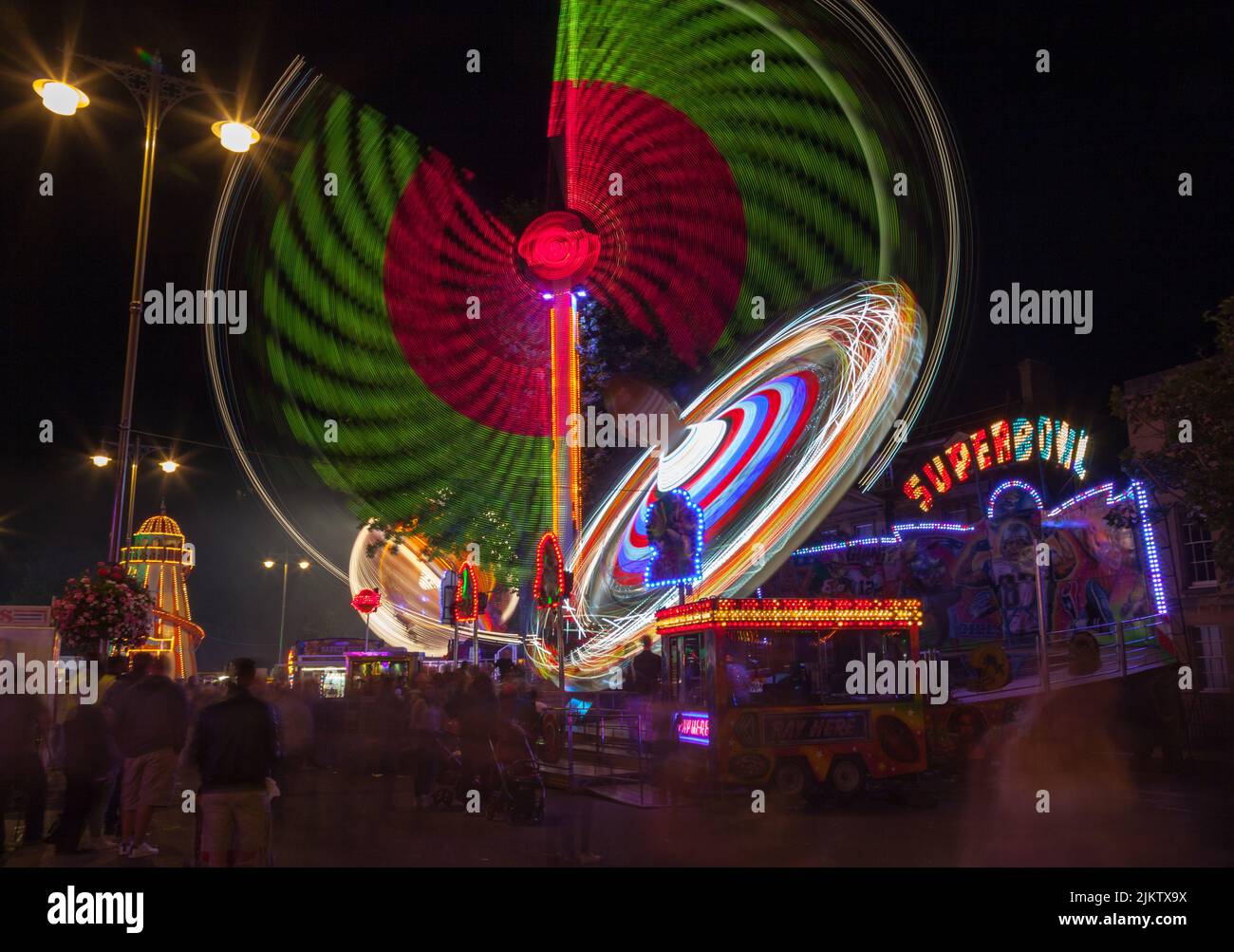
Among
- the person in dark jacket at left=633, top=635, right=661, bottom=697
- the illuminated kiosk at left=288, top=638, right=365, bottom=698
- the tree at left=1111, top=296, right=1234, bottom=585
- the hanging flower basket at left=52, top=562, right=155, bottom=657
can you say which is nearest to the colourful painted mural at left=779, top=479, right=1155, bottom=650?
the tree at left=1111, top=296, right=1234, bottom=585

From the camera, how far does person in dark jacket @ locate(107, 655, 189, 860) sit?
30.9 ft

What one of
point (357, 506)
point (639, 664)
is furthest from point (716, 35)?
point (357, 506)

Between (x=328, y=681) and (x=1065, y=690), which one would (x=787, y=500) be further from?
(x=328, y=681)

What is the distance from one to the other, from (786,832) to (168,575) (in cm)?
3243

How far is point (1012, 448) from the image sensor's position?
26828mm

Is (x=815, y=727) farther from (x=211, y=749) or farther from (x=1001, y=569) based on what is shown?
(x=1001, y=569)

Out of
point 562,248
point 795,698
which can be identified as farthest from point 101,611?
point 562,248

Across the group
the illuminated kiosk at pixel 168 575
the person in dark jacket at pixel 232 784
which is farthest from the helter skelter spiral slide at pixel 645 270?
the illuminated kiosk at pixel 168 575

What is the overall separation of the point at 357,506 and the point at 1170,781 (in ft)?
77.7

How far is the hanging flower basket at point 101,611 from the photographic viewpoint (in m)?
13.6

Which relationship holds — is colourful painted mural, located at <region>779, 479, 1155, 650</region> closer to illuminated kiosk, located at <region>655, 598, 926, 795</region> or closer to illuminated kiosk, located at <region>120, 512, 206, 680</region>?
illuminated kiosk, located at <region>655, 598, 926, 795</region>

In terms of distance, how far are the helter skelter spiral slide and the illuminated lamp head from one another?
0.18 ft

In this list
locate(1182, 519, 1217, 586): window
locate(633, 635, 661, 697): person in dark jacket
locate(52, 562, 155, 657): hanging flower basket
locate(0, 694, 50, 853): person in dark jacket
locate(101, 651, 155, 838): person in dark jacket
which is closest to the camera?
locate(0, 694, 50, 853): person in dark jacket

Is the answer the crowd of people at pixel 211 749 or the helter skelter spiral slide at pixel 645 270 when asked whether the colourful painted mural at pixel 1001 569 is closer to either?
the helter skelter spiral slide at pixel 645 270
